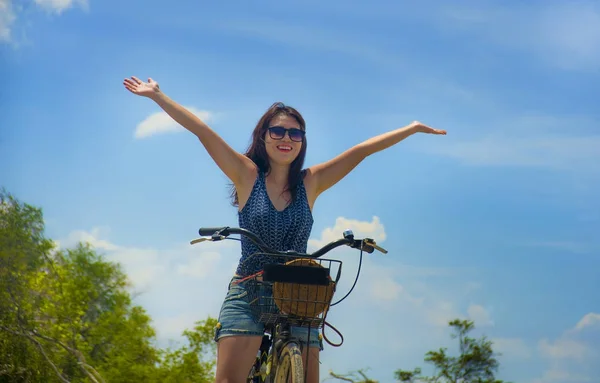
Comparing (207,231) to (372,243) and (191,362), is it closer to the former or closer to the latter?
(372,243)

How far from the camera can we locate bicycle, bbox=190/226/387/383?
4027 mm

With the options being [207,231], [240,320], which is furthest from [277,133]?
[240,320]

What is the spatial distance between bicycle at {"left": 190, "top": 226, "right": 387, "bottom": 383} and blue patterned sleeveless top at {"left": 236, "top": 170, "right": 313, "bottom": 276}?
20cm

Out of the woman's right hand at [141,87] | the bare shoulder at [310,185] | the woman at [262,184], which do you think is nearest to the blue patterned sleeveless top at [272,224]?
the woman at [262,184]

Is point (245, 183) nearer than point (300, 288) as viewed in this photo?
No

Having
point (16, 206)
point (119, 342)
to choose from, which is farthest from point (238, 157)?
point (16, 206)

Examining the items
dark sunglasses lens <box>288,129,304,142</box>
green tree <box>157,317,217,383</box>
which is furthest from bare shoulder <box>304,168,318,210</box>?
green tree <box>157,317,217,383</box>

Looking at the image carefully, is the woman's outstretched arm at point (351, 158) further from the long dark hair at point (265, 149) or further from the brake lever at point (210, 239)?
the brake lever at point (210, 239)

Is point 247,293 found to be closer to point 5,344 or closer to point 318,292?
point 318,292

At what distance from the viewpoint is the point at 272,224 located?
4684 millimetres

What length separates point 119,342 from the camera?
464 inches

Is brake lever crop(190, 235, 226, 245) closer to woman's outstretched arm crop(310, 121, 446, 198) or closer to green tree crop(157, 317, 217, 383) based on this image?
woman's outstretched arm crop(310, 121, 446, 198)

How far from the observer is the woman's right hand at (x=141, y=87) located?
4949mm

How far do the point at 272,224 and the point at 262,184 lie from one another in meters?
0.31
